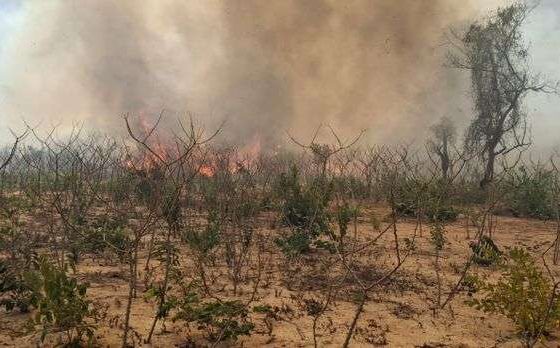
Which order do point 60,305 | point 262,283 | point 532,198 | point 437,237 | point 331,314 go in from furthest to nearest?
1. point 532,198
2. point 437,237
3. point 262,283
4. point 331,314
5. point 60,305

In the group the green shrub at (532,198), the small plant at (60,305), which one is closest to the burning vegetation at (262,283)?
the small plant at (60,305)

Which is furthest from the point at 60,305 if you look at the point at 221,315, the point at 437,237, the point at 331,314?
the point at 437,237

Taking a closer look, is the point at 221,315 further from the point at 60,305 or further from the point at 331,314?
the point at 331,314

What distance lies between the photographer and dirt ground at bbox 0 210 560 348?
4.01 meters

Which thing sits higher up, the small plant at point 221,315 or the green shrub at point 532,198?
the green shrub at point 532,198

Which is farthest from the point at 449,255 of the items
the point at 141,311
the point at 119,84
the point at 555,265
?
the point at 119,84

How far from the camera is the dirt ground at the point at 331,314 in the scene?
13.1 ft

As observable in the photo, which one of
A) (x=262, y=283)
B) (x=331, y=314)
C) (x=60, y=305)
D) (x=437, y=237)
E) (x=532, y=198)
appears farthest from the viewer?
(x=532, y=198)

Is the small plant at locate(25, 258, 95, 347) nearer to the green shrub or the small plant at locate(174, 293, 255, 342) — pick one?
the small plant at locate(174, 293, 255, 342)

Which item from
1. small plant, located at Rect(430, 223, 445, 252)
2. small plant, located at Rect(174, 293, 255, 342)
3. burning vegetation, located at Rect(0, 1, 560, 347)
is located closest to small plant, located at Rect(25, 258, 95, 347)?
burning vegetation, located at Rect(0, 1, 560, 347)

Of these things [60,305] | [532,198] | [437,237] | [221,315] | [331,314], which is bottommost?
[331,314]

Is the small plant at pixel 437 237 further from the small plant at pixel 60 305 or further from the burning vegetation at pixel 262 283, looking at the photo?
the small plant at pixel 60 305

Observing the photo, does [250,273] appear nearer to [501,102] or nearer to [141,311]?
[141,311]

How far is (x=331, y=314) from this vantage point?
470cm
